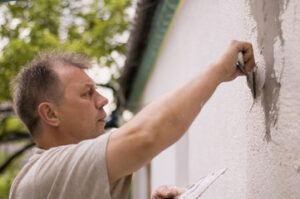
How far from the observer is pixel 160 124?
1.43 meters

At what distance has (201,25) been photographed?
3316 millimetres

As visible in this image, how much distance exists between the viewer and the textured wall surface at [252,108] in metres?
1.62

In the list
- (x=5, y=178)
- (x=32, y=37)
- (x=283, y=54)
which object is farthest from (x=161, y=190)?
(x=5, y=178)

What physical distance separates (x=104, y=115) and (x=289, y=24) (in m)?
0.87

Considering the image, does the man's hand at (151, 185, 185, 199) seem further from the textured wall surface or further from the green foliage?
the green foliage

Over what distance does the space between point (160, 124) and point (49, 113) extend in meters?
Result: 0.78

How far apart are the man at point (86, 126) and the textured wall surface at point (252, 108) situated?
0.14 meters

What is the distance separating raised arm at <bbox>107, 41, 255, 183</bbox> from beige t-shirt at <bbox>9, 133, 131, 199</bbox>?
3.4 inches

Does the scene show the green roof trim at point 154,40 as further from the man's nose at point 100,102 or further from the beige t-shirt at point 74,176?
the beige t-shirt at point 74,176

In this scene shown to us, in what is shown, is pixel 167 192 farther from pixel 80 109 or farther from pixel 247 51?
pixel 247 51

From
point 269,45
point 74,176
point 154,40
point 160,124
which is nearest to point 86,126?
point 74,176

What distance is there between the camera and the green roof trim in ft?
14.8

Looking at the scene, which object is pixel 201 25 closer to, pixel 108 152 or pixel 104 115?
pixel 104 115

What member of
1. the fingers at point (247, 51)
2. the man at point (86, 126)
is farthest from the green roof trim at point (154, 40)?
the fingers at point (247, 51)
